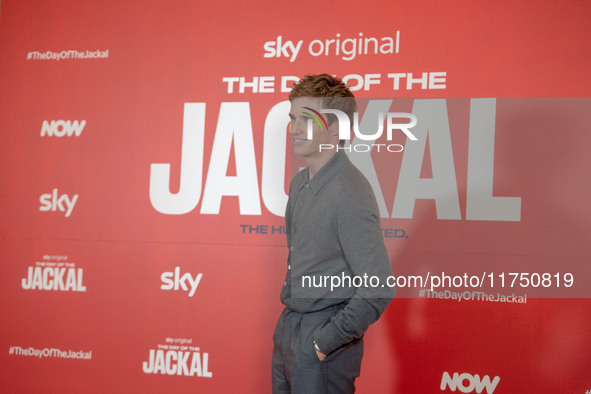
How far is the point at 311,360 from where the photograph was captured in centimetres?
166

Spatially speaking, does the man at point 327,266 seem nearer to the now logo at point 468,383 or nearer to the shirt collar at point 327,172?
the shirt collar at point 327,172

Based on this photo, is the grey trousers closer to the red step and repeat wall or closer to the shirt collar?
the shirt collar

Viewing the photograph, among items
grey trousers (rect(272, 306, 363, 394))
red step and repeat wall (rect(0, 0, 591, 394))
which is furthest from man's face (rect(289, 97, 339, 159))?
red step and repeat wall (rect(0, 0, 591, 394))

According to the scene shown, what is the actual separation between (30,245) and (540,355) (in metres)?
2.56

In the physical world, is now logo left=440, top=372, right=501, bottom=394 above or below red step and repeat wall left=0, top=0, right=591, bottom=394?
below

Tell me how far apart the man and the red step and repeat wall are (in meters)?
0.77

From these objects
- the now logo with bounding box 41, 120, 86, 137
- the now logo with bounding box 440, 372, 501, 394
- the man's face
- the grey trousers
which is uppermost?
the now logo with bounding box 41, 120, 86, 137

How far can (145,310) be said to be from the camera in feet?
9.20

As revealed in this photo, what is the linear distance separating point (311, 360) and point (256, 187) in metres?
1.19

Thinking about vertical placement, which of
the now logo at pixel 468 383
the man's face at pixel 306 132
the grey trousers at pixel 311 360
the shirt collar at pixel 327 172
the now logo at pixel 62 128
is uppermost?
the now logo at pixel 62 128

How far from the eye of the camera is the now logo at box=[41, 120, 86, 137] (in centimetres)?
295

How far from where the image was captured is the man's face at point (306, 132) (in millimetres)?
1838

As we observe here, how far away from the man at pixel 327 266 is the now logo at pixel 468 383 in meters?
0.89

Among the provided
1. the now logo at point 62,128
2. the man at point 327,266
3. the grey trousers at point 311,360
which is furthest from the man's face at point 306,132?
the now logo at point 62,128
